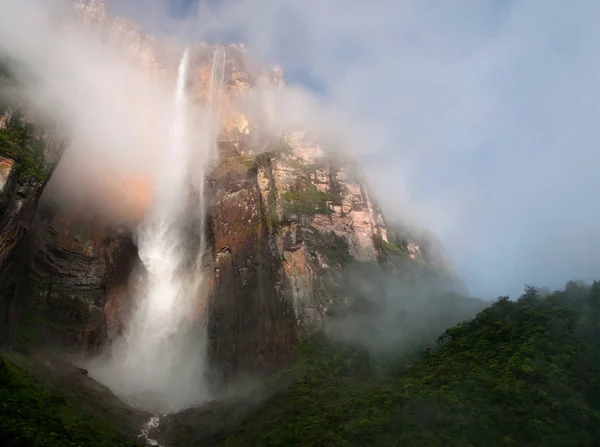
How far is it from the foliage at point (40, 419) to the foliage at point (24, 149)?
12.6 meters

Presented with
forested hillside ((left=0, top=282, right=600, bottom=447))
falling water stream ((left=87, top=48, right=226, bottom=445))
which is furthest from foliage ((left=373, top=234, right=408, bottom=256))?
falling water stream ((left=87, top=48, right=226, bottom=445))

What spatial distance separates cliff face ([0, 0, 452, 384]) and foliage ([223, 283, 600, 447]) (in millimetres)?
6672

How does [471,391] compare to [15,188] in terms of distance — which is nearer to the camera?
[471,391]

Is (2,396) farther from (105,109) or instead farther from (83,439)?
(105,109)

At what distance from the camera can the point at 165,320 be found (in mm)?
43906

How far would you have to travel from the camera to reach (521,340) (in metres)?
27.9

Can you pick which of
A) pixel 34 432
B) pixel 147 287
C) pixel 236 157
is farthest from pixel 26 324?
pixel 236 157

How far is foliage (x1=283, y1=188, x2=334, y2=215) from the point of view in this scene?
149 ft

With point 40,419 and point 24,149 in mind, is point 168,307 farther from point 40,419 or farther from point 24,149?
point 40,419

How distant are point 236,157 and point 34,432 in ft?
123

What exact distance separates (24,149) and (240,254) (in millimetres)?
19209

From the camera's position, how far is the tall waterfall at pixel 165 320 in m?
36.6

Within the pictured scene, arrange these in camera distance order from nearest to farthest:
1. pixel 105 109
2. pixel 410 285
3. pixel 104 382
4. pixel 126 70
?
pixel 104 382 < pixel 410 285 < pixel 105 109 < pixel 126 70

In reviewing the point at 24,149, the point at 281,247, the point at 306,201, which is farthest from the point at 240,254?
the point at 24,149
